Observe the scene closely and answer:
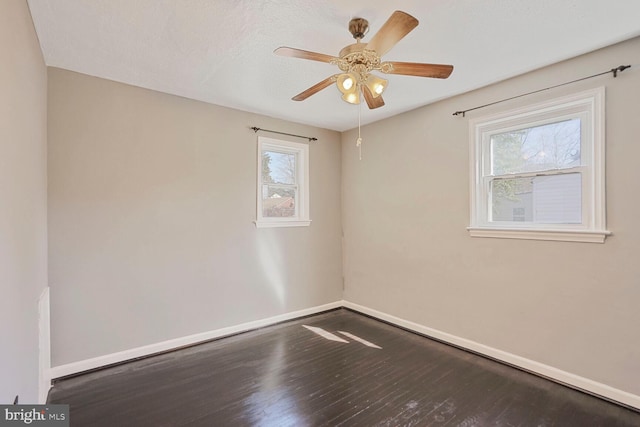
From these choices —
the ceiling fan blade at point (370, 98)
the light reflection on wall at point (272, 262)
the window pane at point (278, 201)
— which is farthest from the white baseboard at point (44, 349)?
the ceiling fan blade at point (370, 98)

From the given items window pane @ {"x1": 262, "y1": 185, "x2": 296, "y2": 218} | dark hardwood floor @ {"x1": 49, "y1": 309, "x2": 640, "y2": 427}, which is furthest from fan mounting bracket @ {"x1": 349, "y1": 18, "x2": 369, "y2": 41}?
dark hardwood floor @ {"x1": 49, "y1": 309, "x2": 640, "y2": 427}

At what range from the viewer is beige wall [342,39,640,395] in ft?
7.13

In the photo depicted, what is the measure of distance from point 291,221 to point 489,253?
7.42 feet

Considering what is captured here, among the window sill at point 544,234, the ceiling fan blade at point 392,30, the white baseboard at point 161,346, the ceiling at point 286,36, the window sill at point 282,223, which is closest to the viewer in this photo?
the ceiling fan blade at point 392,30

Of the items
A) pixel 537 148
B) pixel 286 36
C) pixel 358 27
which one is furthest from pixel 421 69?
pixel 537 148

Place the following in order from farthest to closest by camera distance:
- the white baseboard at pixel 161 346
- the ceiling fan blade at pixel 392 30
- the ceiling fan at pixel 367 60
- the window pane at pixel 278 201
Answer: the window pane at pixel 278 201 → the white baseboard at pixel 161 346 → the ceiling fan at pixel 367 60 → the ceiling fan blade at pixel 392 30

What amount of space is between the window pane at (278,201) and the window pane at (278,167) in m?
0.11

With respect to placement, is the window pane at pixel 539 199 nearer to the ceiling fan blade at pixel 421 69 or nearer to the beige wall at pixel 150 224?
the ceiling fan blade at pixel 421 69

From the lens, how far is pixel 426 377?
2547 mm

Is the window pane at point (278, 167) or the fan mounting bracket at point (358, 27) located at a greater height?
the fan mounting bracket at point (358, 27)

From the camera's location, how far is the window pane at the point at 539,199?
2.45 metres

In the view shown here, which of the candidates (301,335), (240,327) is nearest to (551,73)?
(301,335)

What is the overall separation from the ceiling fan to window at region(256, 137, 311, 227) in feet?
5.86

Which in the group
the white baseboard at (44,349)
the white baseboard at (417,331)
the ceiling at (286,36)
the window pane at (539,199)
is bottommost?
the white baseboard at (417,331)
